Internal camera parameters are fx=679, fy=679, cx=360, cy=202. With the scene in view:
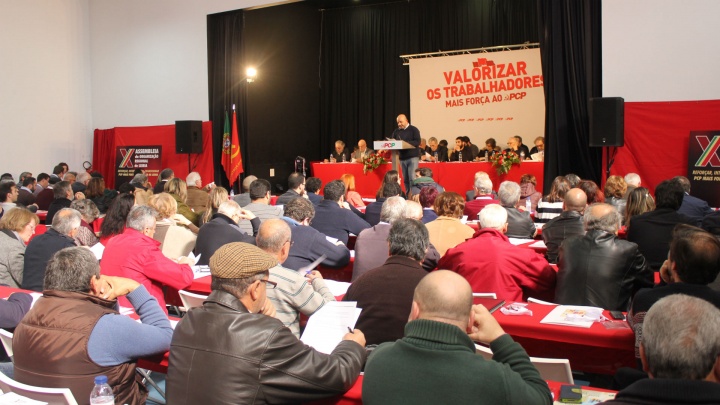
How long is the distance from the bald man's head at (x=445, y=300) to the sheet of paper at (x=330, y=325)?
0.91 m

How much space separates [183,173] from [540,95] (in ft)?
24.7

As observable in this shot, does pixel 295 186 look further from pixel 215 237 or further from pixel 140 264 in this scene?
pixel 140 264

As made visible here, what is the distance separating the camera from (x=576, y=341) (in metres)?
3.12

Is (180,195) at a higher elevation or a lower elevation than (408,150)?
lower

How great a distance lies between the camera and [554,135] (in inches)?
395

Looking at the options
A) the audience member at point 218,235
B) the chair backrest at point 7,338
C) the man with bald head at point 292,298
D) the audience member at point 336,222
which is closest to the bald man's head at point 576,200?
the audience member at point 336,222

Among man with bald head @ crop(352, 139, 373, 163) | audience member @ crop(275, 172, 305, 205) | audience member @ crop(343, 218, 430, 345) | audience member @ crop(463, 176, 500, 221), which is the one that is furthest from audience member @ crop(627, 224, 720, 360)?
man with bald head @ crop(352, 139, 373, 163)

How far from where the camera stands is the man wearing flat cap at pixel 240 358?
2188mm

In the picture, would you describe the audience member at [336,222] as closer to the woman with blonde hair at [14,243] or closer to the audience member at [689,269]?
the woman with blonde hair at [14,243]

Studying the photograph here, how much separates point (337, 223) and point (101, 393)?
382cm

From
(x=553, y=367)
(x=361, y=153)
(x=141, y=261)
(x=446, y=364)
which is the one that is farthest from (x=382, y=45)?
(x=446, y=364)

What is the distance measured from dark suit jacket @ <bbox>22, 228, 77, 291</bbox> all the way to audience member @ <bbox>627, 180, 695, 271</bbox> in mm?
4184

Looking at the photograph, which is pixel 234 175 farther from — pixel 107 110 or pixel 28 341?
pixel 28 341

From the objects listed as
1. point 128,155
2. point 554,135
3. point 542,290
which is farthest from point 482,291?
point 128,155
